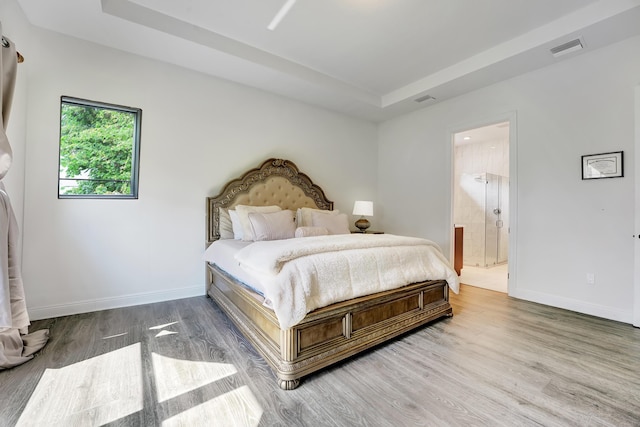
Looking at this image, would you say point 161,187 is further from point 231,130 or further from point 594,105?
point 594,105

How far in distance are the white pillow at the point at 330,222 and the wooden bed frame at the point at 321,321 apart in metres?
1.28

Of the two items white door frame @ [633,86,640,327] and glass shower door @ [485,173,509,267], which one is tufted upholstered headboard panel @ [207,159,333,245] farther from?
glass shower door @ [485,173,509,267]

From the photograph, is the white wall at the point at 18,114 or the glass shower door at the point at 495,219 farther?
the glass shower door at the point at 495,219

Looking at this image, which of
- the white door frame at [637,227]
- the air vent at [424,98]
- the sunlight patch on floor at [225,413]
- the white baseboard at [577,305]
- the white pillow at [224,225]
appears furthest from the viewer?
the air vent at [424,98]

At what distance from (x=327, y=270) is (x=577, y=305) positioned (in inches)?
120

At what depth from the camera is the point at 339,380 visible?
5.90 ft

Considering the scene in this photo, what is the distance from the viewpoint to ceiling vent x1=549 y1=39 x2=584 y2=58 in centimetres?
284

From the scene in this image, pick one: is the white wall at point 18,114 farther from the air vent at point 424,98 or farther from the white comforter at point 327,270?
the air vent at point 424,98

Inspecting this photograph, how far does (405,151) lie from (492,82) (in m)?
1.63

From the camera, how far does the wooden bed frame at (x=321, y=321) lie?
1.77 metres

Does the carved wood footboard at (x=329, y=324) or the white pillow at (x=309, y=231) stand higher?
the white pillow at (x=309, y=231)

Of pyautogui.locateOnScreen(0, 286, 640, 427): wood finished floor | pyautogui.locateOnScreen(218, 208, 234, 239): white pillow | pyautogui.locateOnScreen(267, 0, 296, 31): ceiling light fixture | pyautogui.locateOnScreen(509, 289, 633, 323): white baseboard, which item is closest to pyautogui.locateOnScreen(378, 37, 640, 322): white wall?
pyautogui.locateOnScreen(509, 289, 633, 323): white baseboard

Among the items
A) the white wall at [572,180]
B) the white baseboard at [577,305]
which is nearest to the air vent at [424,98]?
the white wall at [572,180]

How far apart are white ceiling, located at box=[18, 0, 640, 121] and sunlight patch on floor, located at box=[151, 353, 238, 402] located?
2.96 metres
